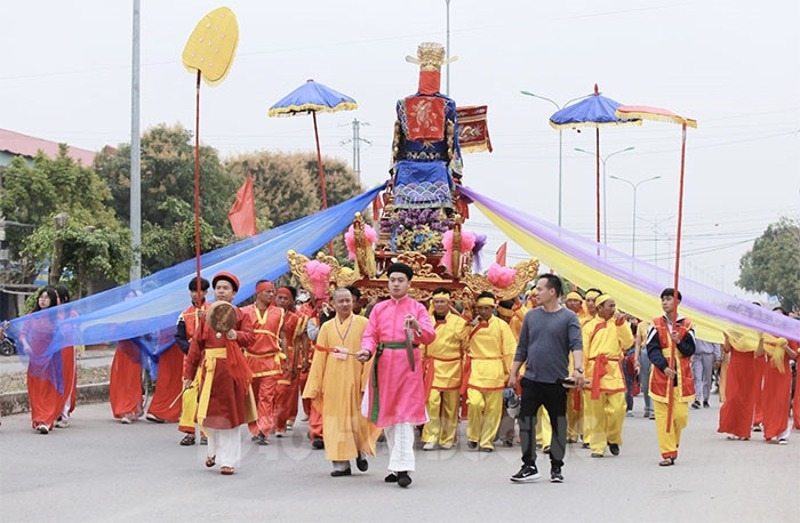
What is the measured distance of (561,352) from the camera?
378 inches

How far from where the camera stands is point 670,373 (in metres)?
10.8

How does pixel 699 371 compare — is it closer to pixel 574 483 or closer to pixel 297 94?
pixel 297 94

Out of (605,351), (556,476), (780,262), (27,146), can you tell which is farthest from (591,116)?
(780,262)

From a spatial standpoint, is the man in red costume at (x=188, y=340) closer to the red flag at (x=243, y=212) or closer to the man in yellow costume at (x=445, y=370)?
the man in yellow costume at (x=445, y=370)

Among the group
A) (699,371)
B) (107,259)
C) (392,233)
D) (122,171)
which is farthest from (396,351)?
(122,171)

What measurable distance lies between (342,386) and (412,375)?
783 mm

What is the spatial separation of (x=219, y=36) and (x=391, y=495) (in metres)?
4.43

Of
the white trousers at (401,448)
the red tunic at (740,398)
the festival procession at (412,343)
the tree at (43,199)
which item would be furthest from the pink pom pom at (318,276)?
the tree at (43,199)

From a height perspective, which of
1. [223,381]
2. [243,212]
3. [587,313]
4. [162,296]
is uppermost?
[243,212]

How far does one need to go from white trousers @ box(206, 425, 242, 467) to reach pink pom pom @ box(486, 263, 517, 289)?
3.78m

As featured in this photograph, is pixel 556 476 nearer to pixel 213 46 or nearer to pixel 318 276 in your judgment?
pixel 318 276

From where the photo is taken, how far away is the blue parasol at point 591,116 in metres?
15.9

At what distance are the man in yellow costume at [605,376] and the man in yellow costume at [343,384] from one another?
8.83 feet

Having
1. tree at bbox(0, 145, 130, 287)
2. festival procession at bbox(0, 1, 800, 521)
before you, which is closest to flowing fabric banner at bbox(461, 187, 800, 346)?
festival procession at bbox(0, 1, 800, 521)
